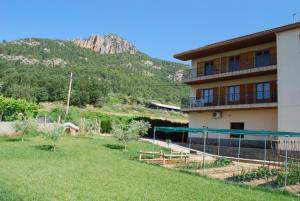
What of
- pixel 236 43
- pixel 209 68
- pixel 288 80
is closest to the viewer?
pixel 288 80

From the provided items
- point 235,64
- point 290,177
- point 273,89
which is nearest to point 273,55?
point 273,89

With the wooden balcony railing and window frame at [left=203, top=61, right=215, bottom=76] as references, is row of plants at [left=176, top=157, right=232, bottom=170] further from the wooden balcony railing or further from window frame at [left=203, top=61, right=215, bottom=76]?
window frame at [left=203, top=61, right=215, bottom=76]

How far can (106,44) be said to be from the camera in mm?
93250

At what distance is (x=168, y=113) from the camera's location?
6438cm

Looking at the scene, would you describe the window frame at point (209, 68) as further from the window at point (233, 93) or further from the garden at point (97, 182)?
the garden at point (97, 182)

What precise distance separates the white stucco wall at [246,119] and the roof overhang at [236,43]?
5.40 m

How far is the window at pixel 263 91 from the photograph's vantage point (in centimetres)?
2650

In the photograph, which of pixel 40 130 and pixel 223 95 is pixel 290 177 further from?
pixel 223 95

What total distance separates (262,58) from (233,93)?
153 inches

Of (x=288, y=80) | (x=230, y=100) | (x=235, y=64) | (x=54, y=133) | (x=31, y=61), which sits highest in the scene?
(x=31, y=61)

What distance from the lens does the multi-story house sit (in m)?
23.9

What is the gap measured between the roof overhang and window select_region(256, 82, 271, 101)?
334cm

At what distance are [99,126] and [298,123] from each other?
62.3 feet

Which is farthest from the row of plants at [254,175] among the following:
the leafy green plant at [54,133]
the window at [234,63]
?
the window at [234,63]
